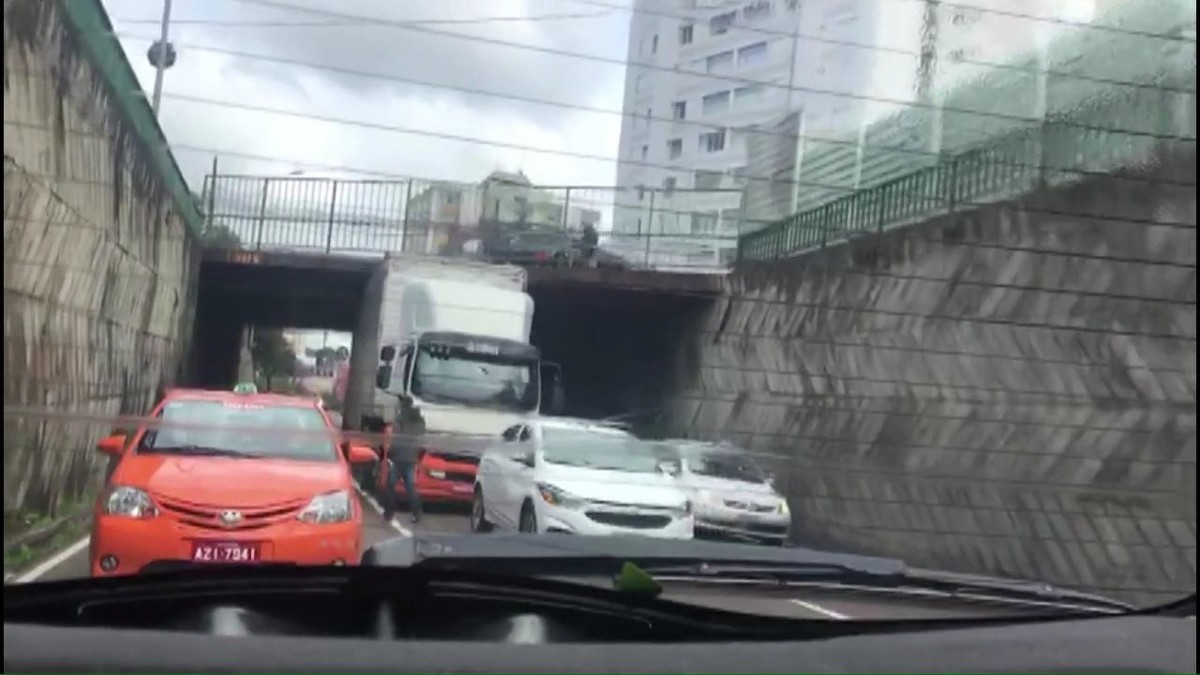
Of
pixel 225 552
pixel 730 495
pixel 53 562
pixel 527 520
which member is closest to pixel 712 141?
pixel 730 495

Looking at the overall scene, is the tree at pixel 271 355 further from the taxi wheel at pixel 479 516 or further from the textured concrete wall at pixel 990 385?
the textured concrete wall at pixel 990 385

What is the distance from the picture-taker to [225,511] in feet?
7.88

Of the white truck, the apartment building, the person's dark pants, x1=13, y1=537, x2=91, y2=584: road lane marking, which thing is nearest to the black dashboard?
x1=13, y1=537, x2=91, y2=584: road lane marking

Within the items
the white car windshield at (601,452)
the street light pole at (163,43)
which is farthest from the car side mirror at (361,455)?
the street light pole at (163,43)

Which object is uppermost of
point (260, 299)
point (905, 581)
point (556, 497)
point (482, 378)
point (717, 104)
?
point (717, 104)

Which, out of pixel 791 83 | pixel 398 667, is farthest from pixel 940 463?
pixel 398 667

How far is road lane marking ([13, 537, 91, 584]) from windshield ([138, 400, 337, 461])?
21 centimetres

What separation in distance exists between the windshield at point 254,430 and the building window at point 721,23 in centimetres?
103

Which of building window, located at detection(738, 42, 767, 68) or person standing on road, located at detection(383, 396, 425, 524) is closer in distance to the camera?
person standing on road, located at detection(383, 396, 425, 524)

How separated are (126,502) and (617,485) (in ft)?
2.86

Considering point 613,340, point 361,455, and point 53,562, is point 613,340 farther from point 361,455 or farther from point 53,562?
point 53,562

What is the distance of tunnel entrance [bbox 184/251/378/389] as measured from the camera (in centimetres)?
246

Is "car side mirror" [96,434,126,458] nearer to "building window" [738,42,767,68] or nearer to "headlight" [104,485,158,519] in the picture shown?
"headlight" [104,485,158,519]

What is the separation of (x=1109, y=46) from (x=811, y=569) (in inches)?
48.8
